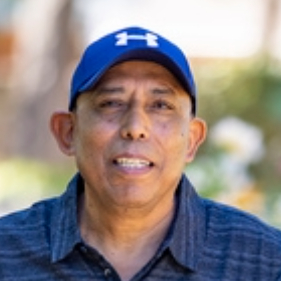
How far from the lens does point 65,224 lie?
15.7 feet

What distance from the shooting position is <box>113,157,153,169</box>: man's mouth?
4480 mm

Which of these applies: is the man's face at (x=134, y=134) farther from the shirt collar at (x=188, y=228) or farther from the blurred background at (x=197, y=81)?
the blurred background at (x=197, y=81)

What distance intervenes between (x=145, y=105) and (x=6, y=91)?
10301mm

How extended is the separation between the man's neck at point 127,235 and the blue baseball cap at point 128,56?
403 millimetres

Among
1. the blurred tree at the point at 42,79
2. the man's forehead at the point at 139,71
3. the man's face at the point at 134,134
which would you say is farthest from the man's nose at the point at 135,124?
the blurred tree at the point at 42,79

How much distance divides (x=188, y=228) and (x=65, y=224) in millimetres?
419

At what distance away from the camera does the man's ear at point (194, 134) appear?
476 cm

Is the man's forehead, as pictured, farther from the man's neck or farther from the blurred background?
the blurred background

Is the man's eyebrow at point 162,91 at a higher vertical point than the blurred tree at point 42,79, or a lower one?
higher

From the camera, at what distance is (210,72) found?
41.3 ft

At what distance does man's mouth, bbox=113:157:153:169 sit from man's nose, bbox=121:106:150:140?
70mm

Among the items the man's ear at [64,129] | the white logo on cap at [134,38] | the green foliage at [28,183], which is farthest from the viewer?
the green foliage at [28,183]

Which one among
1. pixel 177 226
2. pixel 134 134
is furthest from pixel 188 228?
pixel 134 134

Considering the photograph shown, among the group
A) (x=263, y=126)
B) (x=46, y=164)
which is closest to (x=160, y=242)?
(x=263, y=126)
